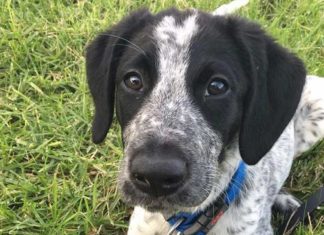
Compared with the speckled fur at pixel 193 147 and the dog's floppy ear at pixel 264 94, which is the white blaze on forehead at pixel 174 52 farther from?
the dog's floppy ear at pixel 264 94

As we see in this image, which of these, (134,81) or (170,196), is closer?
(170,196)

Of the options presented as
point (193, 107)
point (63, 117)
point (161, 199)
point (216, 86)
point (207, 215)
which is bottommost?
point (63, 117)

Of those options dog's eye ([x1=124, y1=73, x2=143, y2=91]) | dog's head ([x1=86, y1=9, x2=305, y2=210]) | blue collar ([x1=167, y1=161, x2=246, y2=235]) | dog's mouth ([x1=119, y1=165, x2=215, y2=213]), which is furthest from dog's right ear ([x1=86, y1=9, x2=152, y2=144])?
blue collar ([x1=167, y1=161, x2=246, y2=235])

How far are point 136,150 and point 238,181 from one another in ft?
2.80

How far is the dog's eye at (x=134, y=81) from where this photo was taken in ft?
10.2

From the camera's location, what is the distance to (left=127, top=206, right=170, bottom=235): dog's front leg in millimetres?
3602

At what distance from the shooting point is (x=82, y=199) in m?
4.16

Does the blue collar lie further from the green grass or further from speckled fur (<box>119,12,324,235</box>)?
the green grass

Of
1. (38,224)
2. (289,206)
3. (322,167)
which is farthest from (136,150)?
(322,167)

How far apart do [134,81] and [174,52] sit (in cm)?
24

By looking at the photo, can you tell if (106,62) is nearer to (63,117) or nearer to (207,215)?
(207,215)

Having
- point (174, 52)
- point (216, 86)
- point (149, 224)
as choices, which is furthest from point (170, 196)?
point (149, 224)

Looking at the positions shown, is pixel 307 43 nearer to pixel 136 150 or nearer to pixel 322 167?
pixel 322 167

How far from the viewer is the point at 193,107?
302cm
